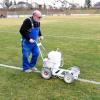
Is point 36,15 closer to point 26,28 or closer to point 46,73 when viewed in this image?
point 26,28

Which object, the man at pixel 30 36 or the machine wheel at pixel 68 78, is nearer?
the machine wheel at pixel 68 78

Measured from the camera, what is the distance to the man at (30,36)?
9.02 metres

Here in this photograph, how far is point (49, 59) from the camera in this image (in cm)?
885

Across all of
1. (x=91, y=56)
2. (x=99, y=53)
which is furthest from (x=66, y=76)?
(x=99, y=53)

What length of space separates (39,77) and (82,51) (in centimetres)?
522

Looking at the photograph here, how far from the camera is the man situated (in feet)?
29.6

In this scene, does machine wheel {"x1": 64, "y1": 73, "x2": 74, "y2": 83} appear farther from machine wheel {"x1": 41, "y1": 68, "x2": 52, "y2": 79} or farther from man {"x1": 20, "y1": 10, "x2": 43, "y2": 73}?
man {"x1": 20, "y1": 10, "x2": 43, "y2": 73}

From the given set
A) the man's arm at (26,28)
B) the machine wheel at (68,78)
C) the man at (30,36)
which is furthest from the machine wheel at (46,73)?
the man's arm at (26,28)

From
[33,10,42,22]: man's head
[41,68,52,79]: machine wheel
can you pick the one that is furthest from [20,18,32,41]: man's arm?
[41,68,52,79]: machine wheel

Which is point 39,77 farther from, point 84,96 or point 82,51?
point 82,51

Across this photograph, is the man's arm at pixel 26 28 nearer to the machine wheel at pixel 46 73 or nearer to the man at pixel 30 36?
the man at pixel 30 36

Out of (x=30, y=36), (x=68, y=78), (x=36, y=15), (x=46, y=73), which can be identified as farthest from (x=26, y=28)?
(x=68, y=78)

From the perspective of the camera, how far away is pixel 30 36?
9211mm

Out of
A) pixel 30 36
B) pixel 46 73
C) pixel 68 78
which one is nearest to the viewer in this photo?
pixel 68 78
